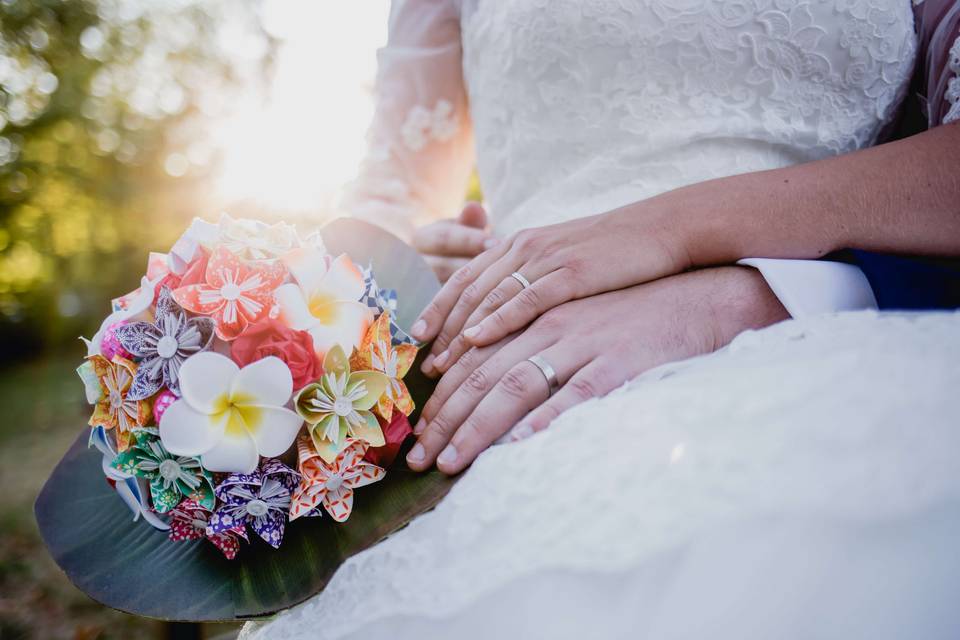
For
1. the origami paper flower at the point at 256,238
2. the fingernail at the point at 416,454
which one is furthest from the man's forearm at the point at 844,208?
the origami paper flower at the point at 256,238

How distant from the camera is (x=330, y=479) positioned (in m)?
0.76

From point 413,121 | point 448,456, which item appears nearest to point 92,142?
point 413,121

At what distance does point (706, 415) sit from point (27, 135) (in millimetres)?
9178

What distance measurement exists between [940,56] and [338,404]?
111 cm

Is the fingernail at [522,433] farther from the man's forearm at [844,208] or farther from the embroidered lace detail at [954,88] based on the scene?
→ the embroidered lace detail at [954,88]

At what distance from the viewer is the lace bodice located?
3.43ft

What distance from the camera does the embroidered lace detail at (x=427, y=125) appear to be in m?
1.66

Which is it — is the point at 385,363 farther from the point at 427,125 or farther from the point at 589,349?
the point at 427,125

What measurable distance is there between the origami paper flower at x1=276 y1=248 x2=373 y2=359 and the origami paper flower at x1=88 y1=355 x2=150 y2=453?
0.21 meters

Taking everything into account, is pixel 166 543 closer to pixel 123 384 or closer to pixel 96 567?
pixel 96 567

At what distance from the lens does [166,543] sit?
879mm

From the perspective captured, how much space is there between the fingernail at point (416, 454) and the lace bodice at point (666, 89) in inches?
23.2

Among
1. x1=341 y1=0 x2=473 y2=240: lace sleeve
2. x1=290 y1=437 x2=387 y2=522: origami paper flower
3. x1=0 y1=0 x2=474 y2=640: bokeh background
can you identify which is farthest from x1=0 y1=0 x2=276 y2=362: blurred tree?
x1=290 y1=437 x2=387 y2=522: origami paper flower

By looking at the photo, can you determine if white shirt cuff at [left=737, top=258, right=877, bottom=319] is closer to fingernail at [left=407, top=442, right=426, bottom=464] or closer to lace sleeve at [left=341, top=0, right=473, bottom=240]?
fingernail at [left=407, top=442, right=426, bottom=464]
